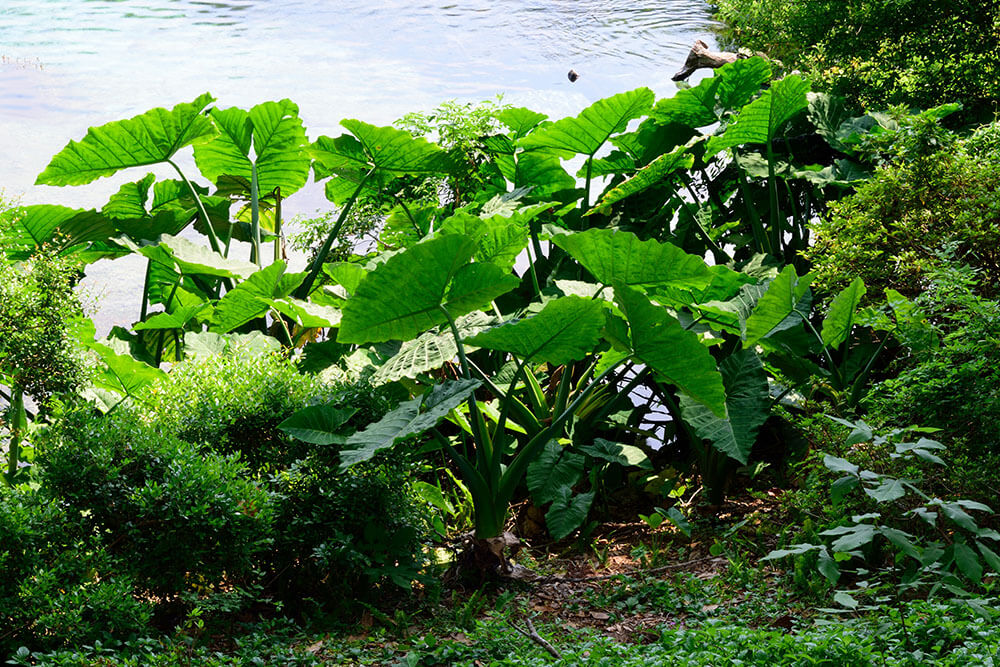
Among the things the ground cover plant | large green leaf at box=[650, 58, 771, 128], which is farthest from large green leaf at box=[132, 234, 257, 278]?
large green leaf at box=[650, 58, 771, 128]

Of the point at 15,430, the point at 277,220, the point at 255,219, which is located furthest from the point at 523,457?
the point at 277,220

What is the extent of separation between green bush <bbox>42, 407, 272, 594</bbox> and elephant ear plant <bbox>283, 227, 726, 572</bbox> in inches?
11.6

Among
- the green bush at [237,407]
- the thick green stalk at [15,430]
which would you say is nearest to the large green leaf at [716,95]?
the green bush at [237,407]

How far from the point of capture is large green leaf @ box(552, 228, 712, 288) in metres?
2.81

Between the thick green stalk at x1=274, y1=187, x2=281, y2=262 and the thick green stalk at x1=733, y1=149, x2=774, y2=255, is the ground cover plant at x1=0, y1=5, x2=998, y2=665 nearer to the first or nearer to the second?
the thick green stalk at x1=733, y1=149, x2=774, y2=255

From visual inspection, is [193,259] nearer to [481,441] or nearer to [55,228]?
[55,228]

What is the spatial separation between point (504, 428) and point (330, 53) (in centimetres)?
1018

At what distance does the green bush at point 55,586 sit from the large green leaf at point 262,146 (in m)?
2.34

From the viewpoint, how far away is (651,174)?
409 cm

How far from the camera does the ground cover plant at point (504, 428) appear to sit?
2209 mm

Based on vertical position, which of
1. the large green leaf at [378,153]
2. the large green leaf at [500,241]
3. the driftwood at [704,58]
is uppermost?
the driftwood at [704,58]

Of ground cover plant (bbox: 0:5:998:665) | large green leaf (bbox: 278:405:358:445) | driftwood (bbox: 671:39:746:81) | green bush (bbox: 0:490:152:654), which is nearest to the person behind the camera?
green bush (bbox: 0:490:152:654)

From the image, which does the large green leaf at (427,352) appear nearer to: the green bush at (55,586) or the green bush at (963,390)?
the green bush at (55,586)

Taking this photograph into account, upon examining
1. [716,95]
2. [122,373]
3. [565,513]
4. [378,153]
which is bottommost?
[565,513]
